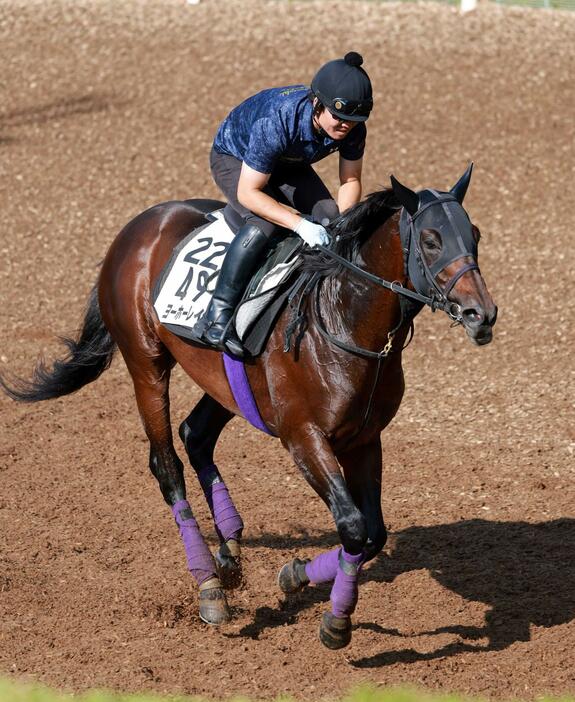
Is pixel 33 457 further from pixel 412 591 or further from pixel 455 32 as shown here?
pixel 455 32

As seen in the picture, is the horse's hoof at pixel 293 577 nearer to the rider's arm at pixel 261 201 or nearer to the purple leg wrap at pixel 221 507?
the purple leg wrap at pixel 221 507

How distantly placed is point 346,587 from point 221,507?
1.45 metres

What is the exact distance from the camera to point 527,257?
12.4 metres

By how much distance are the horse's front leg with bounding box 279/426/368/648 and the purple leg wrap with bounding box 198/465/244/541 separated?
3.96ft

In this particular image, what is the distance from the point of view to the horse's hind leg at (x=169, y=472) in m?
6.12

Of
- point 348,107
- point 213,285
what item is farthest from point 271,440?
point 348,107

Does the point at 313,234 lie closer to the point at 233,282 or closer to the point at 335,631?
the point at 233,282

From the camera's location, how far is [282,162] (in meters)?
5.90

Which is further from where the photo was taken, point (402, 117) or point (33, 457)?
point (402, 117)

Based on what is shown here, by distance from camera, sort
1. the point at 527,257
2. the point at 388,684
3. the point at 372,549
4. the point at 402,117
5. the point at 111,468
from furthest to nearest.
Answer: the point at 402,117, the point at 527,257, the point at 111,468, the point at 372,549, the point at 388,684

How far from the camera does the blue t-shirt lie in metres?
5.50

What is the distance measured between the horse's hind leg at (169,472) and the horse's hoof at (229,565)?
150 millimetres

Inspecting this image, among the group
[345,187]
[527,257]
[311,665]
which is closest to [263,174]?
[345,187]

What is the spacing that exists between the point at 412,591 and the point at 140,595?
61.0 inches
